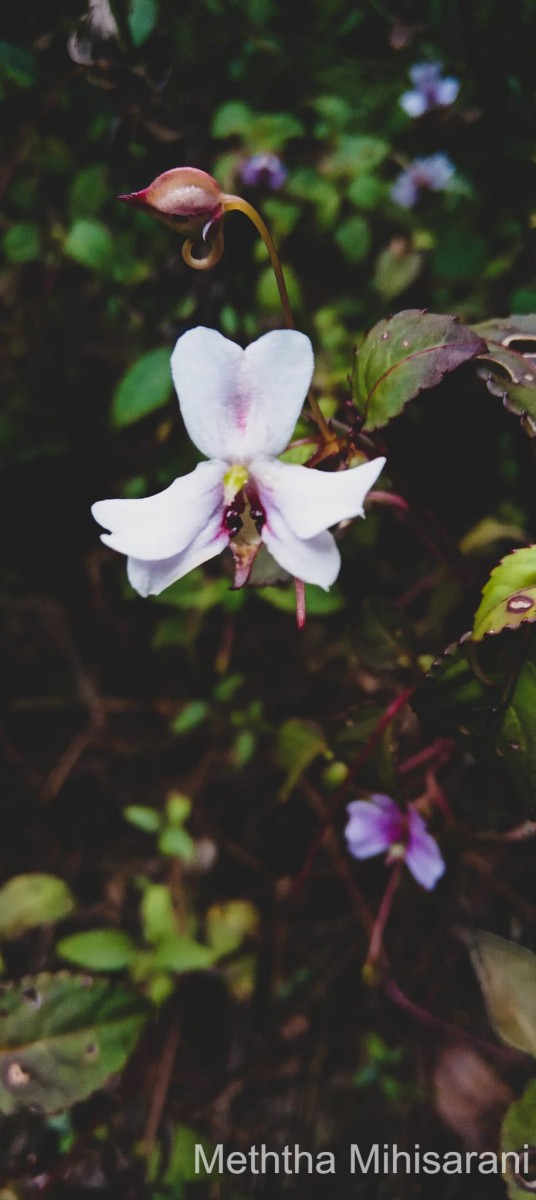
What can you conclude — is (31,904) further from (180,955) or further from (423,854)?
(423,854)

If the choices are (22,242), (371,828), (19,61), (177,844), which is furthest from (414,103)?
(177,844)

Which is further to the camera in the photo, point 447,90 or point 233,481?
point 447,90

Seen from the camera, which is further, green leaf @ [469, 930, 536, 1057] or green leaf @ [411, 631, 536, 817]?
green leaf @ [469, 930, 536, 1057]

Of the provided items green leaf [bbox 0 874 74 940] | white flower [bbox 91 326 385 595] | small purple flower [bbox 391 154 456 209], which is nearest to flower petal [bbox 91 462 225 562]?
white flower [bbox 91 326 385 595]

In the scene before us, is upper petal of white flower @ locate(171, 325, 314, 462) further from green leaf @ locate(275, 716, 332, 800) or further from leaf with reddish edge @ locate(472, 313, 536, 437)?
green leaf @ locate(275, 716, 332, 800)

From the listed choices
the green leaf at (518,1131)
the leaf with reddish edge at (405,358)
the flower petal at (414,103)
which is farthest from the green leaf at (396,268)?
the green leaf at (518,1131)

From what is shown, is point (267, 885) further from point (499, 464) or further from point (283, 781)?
point (499, 464)
